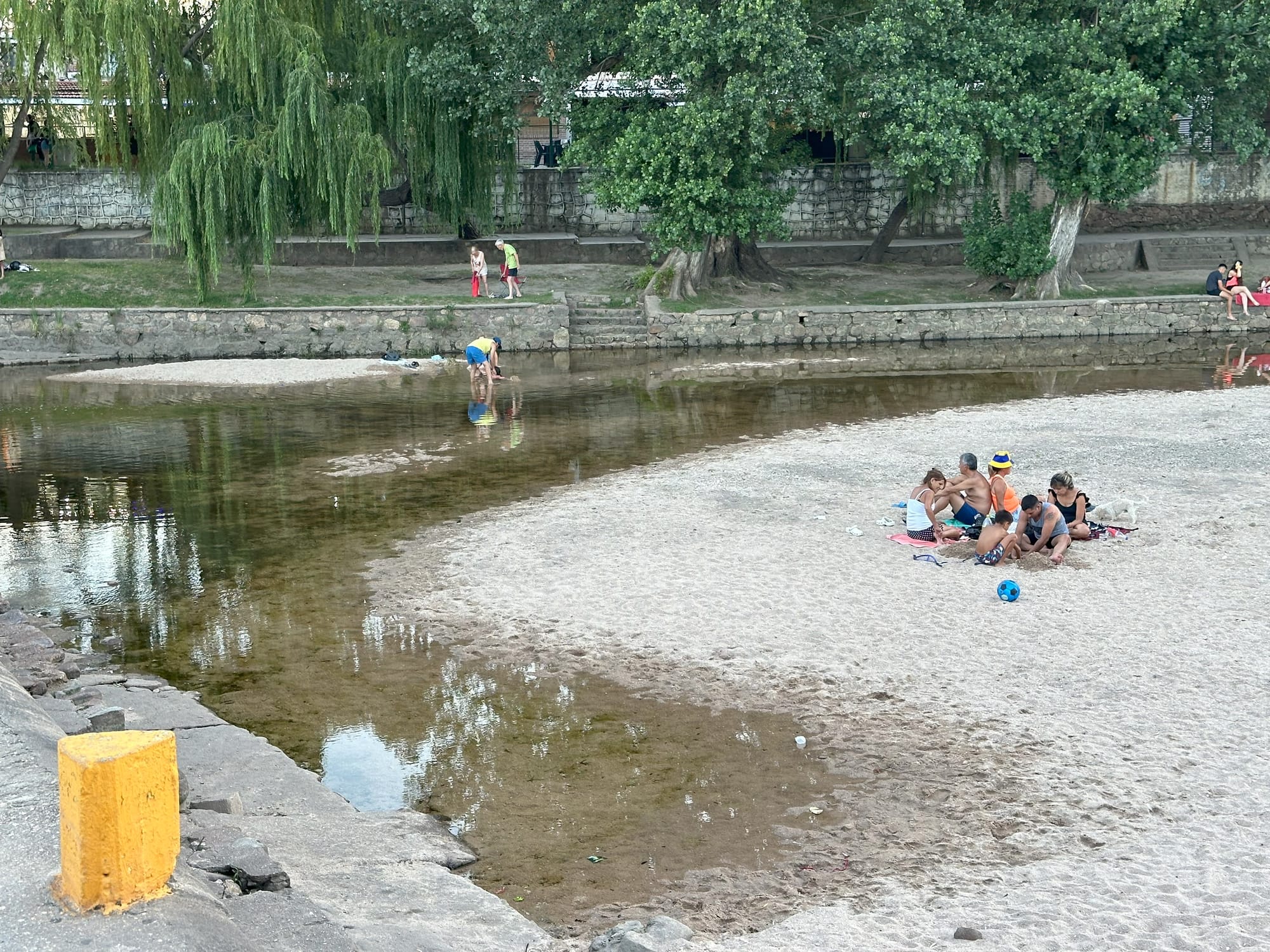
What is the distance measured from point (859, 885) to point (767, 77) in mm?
23759

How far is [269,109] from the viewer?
31.7 metres

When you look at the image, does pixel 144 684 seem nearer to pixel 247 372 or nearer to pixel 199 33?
pixel 247 372

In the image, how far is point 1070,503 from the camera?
1475 centimetres

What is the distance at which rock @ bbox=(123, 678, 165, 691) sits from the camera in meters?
11.5

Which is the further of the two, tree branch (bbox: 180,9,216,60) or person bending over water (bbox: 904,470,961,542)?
tree branch (bbox: 180,9,216,60)

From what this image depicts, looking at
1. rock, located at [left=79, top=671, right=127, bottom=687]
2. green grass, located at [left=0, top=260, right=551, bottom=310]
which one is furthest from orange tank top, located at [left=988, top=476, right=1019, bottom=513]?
green grass, located at [left=0, top=260, right=551, bottom=310]

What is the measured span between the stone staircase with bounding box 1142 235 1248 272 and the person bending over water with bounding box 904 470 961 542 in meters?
26.6

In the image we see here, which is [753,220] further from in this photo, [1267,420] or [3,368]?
[3,368]

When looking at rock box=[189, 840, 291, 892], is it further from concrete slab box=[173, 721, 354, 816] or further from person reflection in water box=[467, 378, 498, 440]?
person reflection in water box=[467, 378, 498, 440]

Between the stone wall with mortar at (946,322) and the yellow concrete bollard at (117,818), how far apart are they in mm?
27097

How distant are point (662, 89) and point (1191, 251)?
16.7 m

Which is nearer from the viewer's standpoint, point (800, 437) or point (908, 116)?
point (800, 437)

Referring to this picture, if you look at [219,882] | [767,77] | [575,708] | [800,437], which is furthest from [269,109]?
[219,882]

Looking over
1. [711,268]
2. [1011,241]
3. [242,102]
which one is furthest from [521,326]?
[1011,241]
